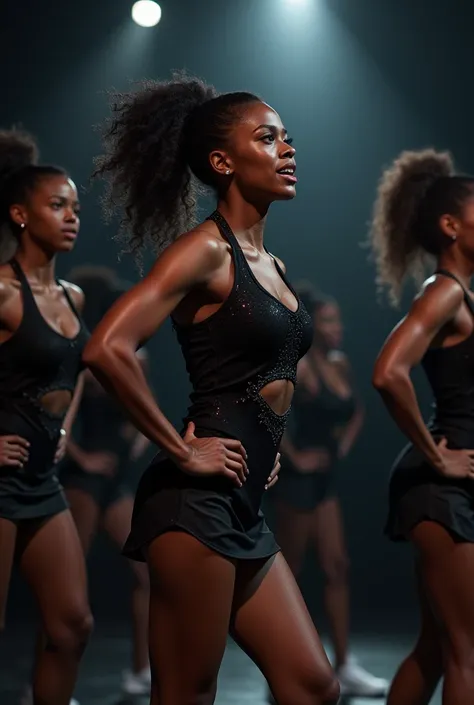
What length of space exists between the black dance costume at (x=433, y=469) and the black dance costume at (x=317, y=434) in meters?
1.82

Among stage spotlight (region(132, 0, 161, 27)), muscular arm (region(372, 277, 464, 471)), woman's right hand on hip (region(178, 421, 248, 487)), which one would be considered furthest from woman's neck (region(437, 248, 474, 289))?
stage spotlight (region(132, 0, 161, 27))

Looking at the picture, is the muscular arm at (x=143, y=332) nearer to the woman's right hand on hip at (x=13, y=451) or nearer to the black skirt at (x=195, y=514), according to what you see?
the black skirt at (x=195, y=514)

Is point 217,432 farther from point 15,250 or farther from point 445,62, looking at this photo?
point 445,62

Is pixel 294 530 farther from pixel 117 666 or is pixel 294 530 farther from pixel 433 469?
pixel 433 469

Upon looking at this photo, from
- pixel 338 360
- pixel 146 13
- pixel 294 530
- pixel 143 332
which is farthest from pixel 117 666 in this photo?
pixel 146 13

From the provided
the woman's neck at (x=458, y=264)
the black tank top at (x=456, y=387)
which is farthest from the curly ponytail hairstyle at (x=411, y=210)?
the black tank top at (x=456, y=387)

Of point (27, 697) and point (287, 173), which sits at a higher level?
point (287, 173)

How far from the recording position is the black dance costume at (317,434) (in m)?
5.28

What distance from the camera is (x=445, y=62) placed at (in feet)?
23.8

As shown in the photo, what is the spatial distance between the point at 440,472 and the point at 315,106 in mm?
4244

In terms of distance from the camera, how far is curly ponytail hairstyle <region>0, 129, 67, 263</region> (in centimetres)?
407


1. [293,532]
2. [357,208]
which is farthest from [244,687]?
[357,208]

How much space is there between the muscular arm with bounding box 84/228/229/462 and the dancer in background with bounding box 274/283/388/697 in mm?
2746

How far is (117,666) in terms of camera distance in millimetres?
5543
